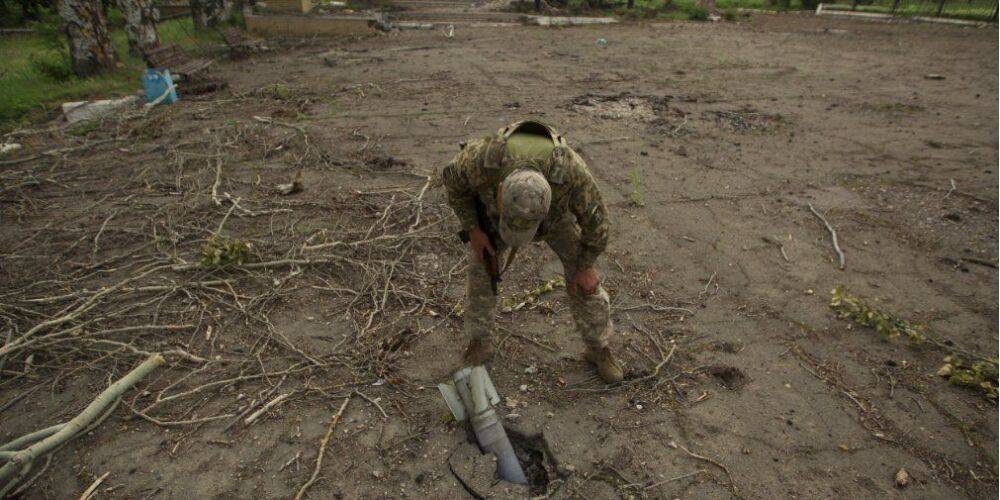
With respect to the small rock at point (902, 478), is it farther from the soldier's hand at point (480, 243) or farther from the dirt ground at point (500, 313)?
the soldier's hand at point (480, 243)

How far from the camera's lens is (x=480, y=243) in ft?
8.46

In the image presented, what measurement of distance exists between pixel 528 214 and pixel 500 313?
1.51 meters

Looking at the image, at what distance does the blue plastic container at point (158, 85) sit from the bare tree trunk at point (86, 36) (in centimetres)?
168

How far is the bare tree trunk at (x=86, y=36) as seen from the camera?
7.63m

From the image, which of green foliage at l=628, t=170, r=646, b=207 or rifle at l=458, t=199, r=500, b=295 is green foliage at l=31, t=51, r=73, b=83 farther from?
rifle at l=458, t=199, r=500, b=295

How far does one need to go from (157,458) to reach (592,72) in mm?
8571

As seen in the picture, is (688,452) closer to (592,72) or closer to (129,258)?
(129,258)

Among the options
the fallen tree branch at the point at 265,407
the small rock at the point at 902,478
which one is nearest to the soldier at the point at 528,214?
the fallen tree branch at the point at 265,407

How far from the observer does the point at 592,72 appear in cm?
921

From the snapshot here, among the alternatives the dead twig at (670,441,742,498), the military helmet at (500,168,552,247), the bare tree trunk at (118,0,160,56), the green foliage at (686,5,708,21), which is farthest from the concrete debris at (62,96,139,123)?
the green foliage at (686,5,708,21)

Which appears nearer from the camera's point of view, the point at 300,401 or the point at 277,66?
the point at 300,401

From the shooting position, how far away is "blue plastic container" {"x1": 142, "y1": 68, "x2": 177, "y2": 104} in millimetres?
7109

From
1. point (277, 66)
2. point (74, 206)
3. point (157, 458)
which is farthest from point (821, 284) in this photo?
point (277, 66)

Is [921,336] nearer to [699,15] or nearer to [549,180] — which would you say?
[549,180]
